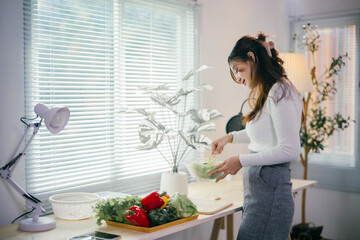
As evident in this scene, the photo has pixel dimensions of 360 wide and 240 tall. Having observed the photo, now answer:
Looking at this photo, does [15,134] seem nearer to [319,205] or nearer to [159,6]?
[159,6]

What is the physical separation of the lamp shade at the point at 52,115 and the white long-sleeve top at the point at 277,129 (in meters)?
0.85

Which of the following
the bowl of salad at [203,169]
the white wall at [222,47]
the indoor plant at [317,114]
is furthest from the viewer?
the indoor plant at [317,114]

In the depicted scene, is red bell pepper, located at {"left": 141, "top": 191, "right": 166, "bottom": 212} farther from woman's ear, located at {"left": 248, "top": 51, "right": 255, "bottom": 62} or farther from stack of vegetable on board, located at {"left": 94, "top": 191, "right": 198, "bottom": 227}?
woman's ear, located at {"left": 248, "top": 51, "right": 255, "bottom": 62}

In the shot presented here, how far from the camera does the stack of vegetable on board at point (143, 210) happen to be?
2.03 metres

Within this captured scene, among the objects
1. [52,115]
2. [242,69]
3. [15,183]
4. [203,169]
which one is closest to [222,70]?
[203,169]

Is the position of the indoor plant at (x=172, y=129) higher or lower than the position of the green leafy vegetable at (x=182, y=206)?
higher

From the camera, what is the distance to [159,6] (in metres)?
3.09

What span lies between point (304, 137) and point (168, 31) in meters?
1.75

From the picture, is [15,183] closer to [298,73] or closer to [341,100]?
[298,73]

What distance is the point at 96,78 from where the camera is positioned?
2.65 metres

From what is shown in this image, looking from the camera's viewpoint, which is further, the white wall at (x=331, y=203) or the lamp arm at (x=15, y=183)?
the white wall at (x=331, y=203)

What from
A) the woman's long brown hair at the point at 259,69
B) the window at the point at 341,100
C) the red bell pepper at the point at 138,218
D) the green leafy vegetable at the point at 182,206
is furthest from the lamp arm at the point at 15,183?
the window at the point at 341,100

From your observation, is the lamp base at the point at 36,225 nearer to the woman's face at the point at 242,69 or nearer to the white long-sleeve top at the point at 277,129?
the white long-sleeve top at the point at 277,129

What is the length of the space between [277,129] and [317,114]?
2.33 metres
